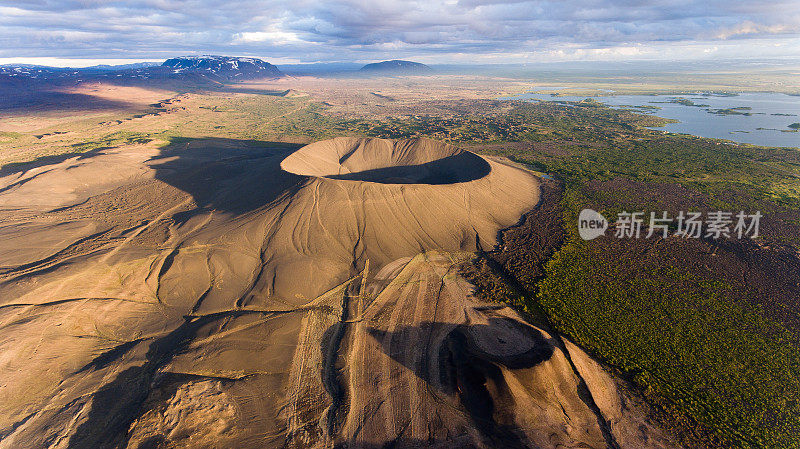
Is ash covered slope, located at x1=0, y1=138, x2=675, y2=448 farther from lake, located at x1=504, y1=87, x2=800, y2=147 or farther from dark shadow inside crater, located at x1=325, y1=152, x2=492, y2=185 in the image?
lake, located at x1=504, y1=87, x2=800, y2=147

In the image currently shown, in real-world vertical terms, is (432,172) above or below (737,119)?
below

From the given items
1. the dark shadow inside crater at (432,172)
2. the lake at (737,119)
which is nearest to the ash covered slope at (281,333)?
the dark shadow inside crater at (432,172)

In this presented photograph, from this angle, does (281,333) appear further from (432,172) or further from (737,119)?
(737,119)

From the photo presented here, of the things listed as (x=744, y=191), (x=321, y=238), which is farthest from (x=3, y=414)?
(x=744, y=191)

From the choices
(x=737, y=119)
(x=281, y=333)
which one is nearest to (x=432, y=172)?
(x=281, y=333)

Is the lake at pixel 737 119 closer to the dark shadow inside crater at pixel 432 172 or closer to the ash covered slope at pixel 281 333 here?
the dark shadow inside crater at pixel 432 172
